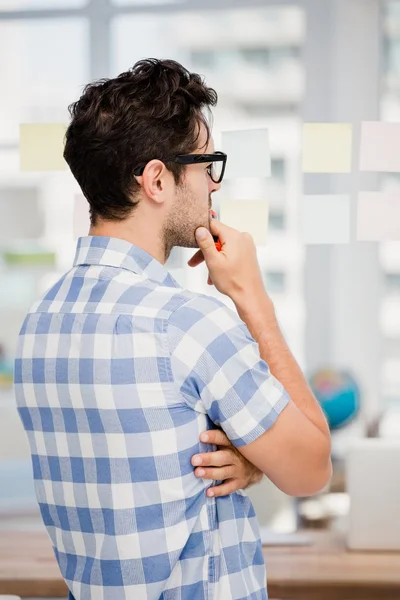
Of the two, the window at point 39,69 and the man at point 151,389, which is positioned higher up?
the window at point 39,69

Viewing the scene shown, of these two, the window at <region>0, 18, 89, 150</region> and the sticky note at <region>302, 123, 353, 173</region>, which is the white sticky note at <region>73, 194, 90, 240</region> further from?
the window at <region>0, 18, 89, 150</region>

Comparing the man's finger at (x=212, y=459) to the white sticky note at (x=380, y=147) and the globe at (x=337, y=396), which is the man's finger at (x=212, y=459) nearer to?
the white sticky note at (x=380, y=147)

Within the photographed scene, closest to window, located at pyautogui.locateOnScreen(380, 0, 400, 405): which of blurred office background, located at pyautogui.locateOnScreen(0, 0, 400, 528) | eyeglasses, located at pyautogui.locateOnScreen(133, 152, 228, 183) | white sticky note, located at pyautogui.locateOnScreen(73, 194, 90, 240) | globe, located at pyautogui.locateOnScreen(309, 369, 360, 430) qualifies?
blurred office background, located at pyautogui.locateOnScreen(0, 0, 400, 528)

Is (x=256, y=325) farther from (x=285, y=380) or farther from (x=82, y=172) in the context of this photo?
(x=82, y=172)

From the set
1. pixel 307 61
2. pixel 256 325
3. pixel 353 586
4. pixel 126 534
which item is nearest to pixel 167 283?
pixel 256 325

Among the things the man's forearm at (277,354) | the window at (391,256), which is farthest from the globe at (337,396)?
the man's forearm at (277,354)

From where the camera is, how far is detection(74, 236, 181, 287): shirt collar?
1127 millimetres

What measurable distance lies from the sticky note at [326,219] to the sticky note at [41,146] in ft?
1.63

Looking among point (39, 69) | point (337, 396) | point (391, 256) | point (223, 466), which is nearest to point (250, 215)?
point (223, 466)

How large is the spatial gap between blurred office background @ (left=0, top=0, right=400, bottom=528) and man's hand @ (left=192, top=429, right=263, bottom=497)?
2.35 m

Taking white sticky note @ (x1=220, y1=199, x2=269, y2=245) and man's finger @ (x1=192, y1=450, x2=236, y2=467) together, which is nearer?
man's finger @ (x1=192, y1=450, x2=236, y2=467)

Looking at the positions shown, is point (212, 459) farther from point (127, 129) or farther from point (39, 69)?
point (39, 69)

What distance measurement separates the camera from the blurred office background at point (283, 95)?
357 centimetres

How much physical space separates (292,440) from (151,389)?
0.63 ft
